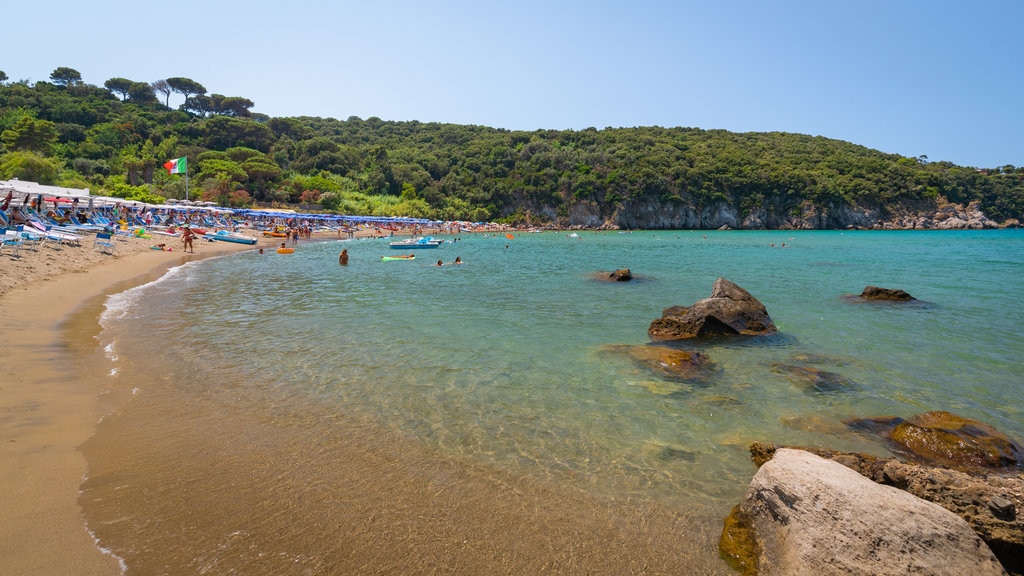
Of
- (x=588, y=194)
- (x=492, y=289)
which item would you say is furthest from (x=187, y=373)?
(x=588, y=194)

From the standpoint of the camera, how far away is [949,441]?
6168 mm

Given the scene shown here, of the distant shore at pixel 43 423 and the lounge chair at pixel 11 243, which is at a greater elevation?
the lounge chair at pixel 11 243

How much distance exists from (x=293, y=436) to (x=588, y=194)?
4049 inches

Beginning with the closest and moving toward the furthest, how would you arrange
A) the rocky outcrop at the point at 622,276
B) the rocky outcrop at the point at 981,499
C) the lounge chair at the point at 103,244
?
the rocky outcrop at the point at 981,499 < the rocky outcrop at the point at 622,276 < the lounge chair at the point at 103,244

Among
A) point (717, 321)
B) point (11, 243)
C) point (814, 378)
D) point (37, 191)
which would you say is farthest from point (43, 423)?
point (37, 191)

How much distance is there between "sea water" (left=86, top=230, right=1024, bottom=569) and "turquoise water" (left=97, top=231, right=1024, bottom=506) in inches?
1.7

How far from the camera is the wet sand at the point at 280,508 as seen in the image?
3.93 metres

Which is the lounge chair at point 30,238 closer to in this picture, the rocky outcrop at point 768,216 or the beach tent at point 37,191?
the beach tent at point 37,191

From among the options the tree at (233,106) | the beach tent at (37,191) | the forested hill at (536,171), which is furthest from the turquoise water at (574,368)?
the tree at (233,106)

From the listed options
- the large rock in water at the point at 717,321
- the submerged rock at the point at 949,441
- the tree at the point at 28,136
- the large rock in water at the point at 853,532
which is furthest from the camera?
the tree at the point at 28,136

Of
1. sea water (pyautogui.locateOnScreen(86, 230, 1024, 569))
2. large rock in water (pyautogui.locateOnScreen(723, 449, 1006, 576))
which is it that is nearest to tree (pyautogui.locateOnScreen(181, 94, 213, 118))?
sea water (pyautogui.locateOnScreen(86, 230, 1024, 569))

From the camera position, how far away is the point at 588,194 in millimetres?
104750

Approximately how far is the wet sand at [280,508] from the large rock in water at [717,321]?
24.5 feet

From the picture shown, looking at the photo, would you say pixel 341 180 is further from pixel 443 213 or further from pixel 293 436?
pixel 293 436
